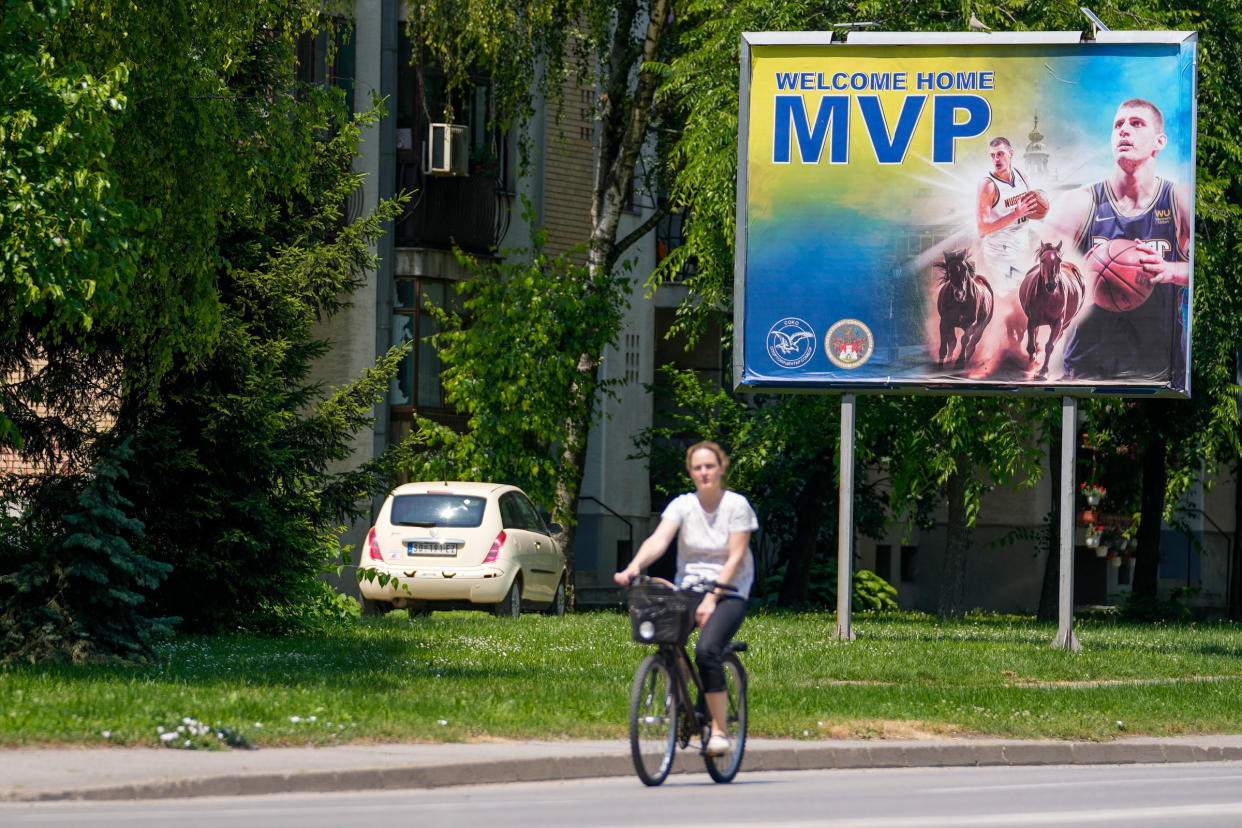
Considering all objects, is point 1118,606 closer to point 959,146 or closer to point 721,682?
point 959,146

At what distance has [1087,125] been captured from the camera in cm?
2059

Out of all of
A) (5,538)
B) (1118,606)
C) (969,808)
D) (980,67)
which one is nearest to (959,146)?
(980,67)

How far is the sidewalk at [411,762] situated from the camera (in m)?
9.58

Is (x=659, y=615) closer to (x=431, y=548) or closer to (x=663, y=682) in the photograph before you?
(x=663, y=682)

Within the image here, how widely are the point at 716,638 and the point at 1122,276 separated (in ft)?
36.9

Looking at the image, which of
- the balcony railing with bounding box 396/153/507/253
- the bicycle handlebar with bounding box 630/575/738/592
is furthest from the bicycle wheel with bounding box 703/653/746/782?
the balcony railing with bounding box 396/153/507/253

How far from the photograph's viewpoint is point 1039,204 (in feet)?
67.8

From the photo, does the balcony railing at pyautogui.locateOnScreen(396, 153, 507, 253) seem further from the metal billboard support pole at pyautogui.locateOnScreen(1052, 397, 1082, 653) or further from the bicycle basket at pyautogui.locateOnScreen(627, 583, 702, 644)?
the bicycle basket at pyautogui.locateOnScreen(627, 583, 702, 644)

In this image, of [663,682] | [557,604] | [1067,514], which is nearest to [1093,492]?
[557,604]

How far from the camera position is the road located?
8992 millimetres

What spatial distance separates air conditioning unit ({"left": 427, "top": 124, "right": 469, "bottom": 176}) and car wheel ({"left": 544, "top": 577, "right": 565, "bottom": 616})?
9.17 meters

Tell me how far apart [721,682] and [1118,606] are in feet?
92.7

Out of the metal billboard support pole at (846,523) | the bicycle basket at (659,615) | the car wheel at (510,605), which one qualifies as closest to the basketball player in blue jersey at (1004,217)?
the metal billboard support pole at (846,523)

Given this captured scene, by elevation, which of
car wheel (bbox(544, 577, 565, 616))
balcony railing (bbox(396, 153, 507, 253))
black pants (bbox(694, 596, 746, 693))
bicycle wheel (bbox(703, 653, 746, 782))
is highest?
balcony railing (bbox(396, 153, 507, 253))
